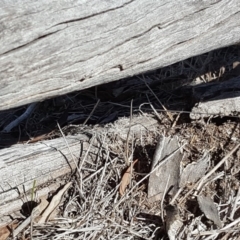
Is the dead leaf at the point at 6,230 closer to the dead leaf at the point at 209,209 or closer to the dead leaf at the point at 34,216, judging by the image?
the dead leaf at the point at 34,216

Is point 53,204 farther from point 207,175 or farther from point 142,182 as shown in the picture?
point 207,175

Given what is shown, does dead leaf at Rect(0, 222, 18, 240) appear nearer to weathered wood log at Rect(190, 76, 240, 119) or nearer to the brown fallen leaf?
the brown fallen leaf

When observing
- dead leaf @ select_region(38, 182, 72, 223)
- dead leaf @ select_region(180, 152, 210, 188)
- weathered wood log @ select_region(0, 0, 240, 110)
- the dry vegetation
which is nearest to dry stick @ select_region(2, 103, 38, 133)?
the dry vegetation

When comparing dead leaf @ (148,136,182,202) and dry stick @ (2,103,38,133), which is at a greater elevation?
dry stick @ (2,103,38,133)

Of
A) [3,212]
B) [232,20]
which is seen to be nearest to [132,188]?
[3,212]

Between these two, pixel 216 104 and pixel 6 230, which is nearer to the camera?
pixel 6 230

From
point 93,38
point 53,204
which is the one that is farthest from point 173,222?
point 93,38
